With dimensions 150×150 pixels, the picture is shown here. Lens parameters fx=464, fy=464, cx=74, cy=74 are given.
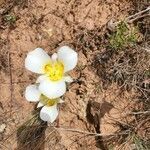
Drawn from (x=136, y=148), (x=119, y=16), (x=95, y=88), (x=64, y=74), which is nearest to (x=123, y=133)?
(x=136, y=148)

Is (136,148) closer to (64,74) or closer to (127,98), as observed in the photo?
(127,98)

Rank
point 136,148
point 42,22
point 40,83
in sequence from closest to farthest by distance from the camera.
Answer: point 40,83
point 136,148
point 42,22

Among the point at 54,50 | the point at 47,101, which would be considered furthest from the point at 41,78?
the point at 54,50

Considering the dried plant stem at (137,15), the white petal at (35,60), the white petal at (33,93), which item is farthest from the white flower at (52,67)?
the dried plant stem at (137,15)

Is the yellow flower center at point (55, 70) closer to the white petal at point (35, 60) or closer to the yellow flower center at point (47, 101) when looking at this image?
the white petal at point (35, 60)

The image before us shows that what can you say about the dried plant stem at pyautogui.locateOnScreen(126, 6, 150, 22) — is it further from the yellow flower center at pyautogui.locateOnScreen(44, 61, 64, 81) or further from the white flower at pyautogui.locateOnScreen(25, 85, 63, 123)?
the white flower at pyautogui.locateOnScreen(25, 85, 63, 123)

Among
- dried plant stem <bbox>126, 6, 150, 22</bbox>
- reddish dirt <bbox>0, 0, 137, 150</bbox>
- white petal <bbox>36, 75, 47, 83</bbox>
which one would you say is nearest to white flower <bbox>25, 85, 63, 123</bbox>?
white petal <bbox>36, 75, 47, 83</bbox>

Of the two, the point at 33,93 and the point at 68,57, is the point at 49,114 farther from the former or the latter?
the point at 68,57
